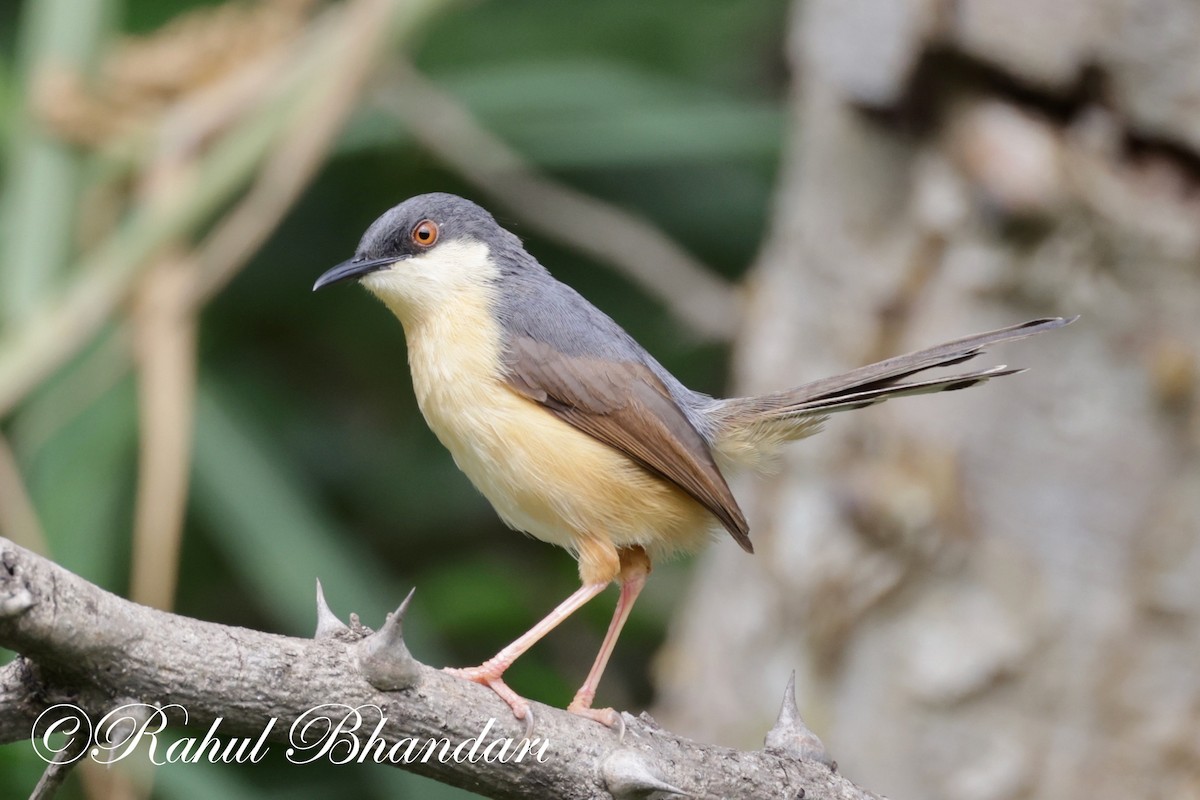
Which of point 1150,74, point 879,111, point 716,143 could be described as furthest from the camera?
point 716,143

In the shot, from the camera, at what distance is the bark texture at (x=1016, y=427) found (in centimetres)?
521

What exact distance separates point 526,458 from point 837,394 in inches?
37.4

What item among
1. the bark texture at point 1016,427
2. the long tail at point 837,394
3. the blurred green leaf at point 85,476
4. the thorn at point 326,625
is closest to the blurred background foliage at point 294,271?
the blurred green leaf at point 85,476

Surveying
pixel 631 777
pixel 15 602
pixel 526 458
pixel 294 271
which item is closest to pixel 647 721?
pixel 631 777

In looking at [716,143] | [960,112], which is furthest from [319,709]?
[716,143]

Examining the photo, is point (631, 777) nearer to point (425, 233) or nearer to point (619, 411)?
→ point (619, 411)

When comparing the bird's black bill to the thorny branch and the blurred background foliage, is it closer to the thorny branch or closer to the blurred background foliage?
the thorny branch

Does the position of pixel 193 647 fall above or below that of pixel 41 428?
below

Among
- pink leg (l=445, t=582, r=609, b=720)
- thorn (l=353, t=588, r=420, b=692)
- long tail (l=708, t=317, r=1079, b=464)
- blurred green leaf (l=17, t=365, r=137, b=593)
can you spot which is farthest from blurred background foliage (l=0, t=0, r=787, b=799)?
thorn (l=353, t=588, r=420, b=692)

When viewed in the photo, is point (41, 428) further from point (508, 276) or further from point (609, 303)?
point (609, 303)

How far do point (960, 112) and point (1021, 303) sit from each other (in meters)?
0.89

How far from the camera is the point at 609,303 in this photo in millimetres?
7414

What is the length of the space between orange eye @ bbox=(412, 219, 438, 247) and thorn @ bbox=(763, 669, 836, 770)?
1.72 meters

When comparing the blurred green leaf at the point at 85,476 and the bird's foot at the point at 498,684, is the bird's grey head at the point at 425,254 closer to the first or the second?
the bird's foot at the point at 498,684
